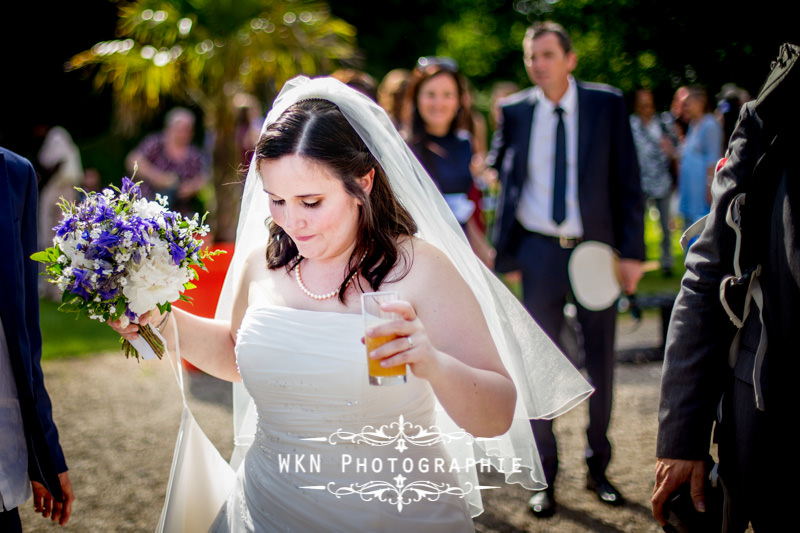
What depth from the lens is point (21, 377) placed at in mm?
2105

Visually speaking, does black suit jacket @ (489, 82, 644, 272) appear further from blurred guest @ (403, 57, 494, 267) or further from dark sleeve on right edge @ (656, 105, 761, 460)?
dark sleeve on right edge @ (656, 105, 761, 460)

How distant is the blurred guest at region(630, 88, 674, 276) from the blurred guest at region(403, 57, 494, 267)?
572cm

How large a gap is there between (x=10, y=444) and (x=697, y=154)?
882 cm

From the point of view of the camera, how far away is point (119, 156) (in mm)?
16594

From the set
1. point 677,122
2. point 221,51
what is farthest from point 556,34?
point 677,122

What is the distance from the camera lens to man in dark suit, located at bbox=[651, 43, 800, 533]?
1.66m

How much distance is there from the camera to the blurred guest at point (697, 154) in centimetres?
848

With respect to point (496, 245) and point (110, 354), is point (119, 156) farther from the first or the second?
point (496, 245)

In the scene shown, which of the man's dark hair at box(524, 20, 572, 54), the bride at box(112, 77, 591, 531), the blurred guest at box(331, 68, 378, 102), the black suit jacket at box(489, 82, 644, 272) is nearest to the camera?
the bride at box(112, 77, 591, 531)

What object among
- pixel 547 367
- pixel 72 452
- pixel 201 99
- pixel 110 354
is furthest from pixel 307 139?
pixel 201 99

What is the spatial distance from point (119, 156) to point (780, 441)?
17.1 metres

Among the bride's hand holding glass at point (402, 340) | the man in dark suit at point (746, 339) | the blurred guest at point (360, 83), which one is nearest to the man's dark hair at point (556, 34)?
the blurred guest at point (360, 83)

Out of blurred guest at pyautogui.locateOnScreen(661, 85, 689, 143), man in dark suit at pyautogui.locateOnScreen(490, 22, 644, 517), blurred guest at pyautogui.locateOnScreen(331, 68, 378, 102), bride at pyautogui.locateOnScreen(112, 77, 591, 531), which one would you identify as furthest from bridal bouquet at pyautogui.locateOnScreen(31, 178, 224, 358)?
blurred guest at pyautogui.locateOnScreen(661, 85, 689, 143)

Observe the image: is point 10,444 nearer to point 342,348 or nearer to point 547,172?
point 342,348
